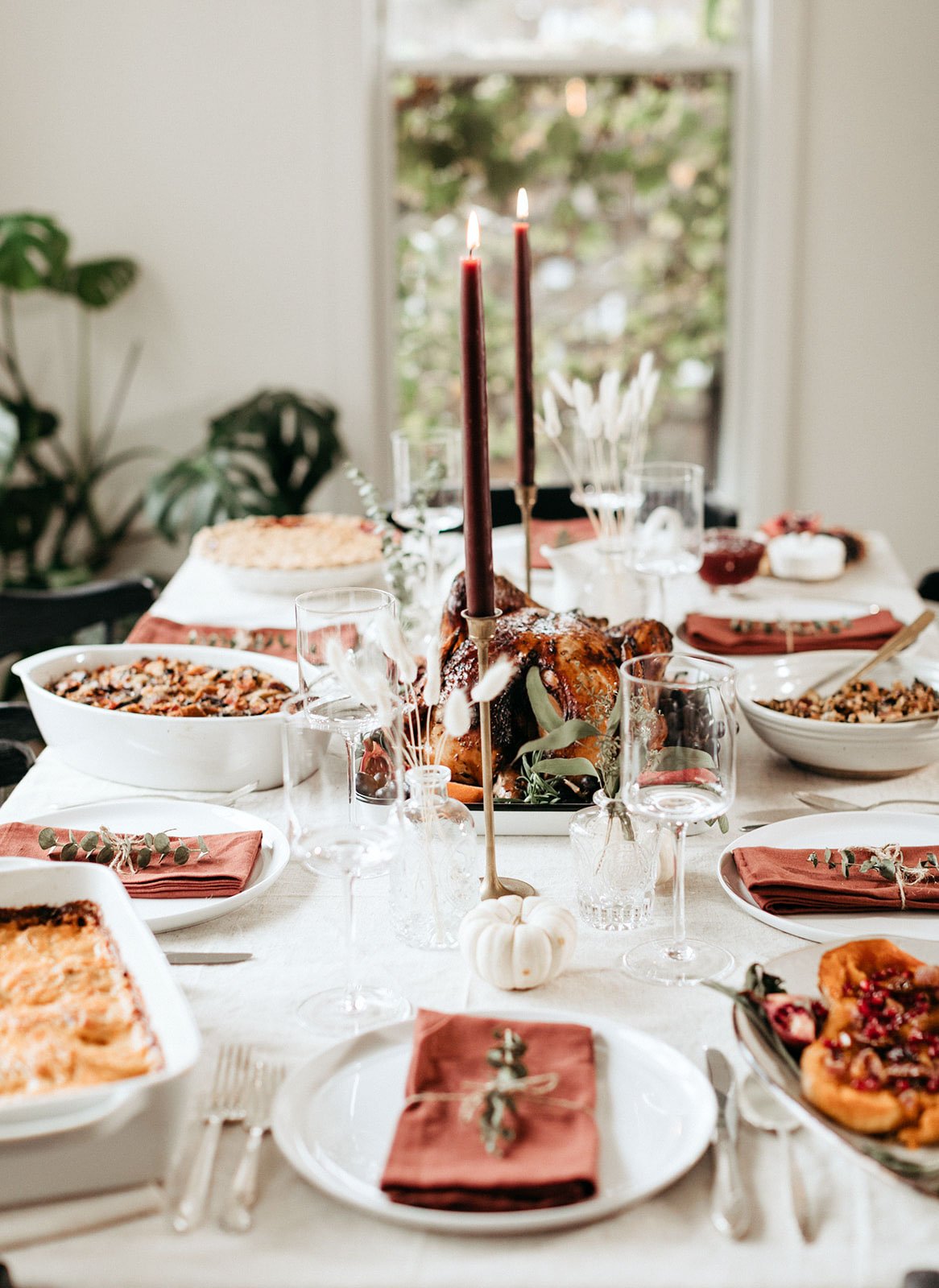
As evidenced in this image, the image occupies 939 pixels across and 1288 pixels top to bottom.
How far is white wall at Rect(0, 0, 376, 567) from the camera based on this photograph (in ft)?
12.8

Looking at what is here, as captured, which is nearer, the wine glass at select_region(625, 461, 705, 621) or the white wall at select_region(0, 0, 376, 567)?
the wine glass at select_region(625, 461, 705, 621)

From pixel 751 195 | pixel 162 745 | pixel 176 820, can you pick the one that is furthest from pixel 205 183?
pixel 176 820

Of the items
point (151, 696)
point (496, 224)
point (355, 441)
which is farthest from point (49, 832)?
point (496, 224)

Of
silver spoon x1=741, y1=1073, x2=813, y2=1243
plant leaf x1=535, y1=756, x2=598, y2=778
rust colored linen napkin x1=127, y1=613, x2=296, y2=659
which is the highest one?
plant leaf x1=535, y1=756, x2=598, y2=778

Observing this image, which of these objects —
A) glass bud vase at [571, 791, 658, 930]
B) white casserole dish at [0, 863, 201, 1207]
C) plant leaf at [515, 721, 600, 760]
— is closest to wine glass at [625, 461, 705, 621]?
plant leaf at [515, 721, 600, 760]

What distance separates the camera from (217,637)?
1921 mm

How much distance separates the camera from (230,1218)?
0.77 m

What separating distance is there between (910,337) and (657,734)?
3.50m

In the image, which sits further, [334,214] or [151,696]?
[334,214]

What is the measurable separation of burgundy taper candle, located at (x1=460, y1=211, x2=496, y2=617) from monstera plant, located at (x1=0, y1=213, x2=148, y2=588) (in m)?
2.95

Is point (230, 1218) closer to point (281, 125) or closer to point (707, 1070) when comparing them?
point (707, 1070)

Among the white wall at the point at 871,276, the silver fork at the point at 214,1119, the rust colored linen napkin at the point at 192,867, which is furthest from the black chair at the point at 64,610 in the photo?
Result: the white wall at the point at 871,276

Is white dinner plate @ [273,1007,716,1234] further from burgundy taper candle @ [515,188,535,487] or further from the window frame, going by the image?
the window frame

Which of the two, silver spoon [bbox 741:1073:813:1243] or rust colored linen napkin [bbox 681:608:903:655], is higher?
rust colored linen napkin [bbox 681:608:903:655]
